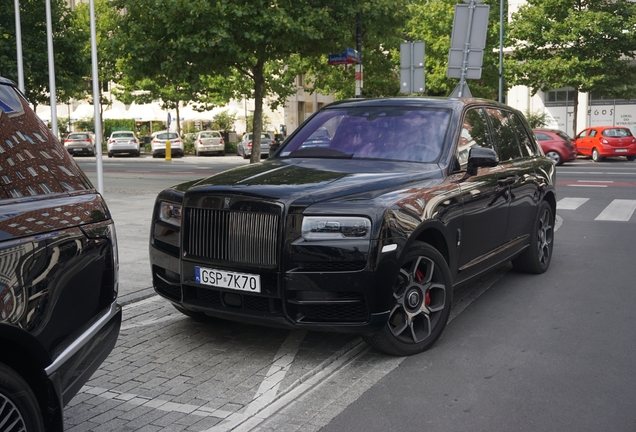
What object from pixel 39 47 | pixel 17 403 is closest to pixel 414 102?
pixel 17 403

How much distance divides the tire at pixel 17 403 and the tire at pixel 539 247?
5.70 meters

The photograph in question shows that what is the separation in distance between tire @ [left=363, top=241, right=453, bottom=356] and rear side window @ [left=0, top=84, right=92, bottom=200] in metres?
2.22

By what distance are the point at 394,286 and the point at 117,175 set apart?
21754 mm

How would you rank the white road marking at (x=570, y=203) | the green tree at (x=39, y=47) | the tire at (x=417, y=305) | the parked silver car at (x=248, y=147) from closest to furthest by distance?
the tire at (x=417, y=305), the white road marking at (x=570, y=203), the green tree at (x=39, y=47), the parked silver car at (x=248, y=147)

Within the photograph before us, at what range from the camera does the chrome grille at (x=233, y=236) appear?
4.72m

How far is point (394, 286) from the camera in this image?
4824 millimetres

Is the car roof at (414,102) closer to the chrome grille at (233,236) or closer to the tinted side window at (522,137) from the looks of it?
the tinted side window at (522,137)

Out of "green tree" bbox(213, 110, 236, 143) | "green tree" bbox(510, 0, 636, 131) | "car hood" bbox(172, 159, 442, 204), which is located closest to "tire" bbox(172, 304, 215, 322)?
"car hood" bbox(172, 159, 442, 204)

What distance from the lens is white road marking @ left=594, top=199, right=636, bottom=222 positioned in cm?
1281

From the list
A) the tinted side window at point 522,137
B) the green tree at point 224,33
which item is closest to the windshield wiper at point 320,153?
the tinted side window at point 522,137

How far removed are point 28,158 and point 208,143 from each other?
42091 mm

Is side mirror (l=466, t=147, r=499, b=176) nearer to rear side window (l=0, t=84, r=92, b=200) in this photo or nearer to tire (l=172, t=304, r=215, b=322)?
tire (l=172, t=304, r=215, b=322)

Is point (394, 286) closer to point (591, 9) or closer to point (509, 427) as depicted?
point (509, 427)

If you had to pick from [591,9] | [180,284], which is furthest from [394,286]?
[591,9]
